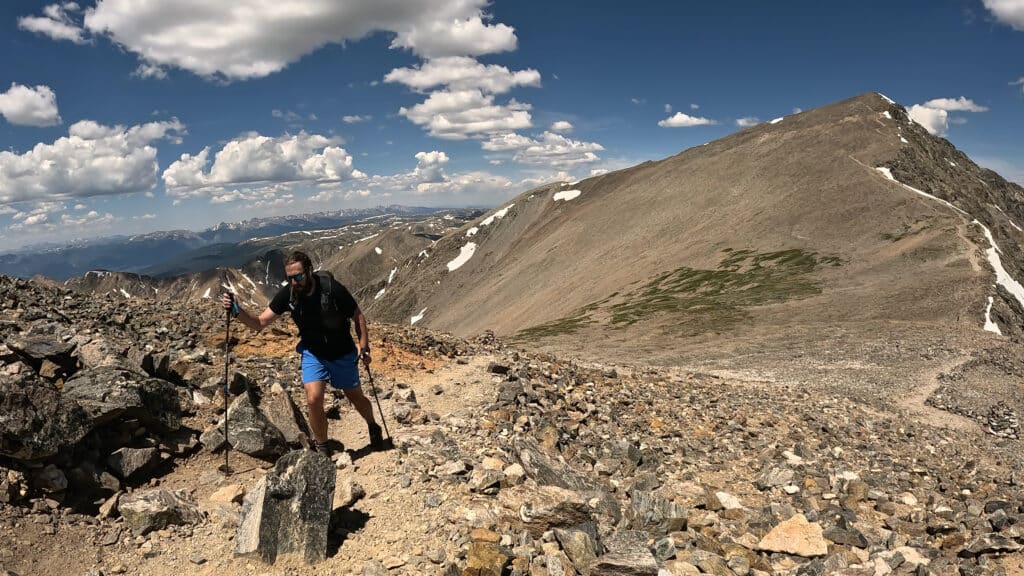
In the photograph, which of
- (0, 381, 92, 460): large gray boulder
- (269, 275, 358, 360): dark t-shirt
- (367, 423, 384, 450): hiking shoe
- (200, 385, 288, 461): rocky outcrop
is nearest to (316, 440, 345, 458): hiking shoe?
(367, 423, 384, 450): hiking shoe

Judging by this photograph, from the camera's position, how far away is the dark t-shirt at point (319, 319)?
952cm

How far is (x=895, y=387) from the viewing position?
80.0 feet

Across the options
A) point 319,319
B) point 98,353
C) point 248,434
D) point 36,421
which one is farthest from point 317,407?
point 98,353

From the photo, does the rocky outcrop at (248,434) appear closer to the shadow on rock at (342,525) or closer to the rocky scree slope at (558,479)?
the rocky scree slope at (558,479)

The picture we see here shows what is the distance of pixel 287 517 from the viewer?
707 centimetres

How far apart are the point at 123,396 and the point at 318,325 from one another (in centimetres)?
349

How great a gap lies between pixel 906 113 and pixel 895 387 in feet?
429

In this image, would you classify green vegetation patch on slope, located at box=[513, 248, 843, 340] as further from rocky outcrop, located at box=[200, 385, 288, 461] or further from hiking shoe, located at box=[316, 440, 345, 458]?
rocky outcrop, located at box=[200, 385, 288, 461]

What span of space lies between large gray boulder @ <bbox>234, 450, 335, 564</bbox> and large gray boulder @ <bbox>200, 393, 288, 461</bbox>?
2.83 metres

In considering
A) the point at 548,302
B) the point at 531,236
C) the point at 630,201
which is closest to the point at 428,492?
the point at 548,302

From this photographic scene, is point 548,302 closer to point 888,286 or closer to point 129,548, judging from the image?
point 888,286

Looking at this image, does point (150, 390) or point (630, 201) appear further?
→ point (630, 201)

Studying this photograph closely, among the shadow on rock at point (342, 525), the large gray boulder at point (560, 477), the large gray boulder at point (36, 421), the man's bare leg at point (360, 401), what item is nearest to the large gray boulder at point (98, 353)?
the large gray boulder at point (36, 421)

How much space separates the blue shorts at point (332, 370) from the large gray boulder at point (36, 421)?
3.36 metres
